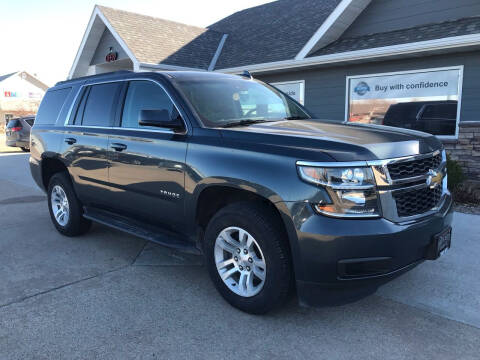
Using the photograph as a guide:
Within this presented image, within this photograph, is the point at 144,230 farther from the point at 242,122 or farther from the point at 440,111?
the point at 440,111

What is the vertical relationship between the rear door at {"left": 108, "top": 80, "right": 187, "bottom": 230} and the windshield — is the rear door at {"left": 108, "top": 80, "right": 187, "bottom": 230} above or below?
below

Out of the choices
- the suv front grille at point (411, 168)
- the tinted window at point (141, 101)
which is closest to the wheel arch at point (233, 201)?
the suv front grille at point (411, 168)

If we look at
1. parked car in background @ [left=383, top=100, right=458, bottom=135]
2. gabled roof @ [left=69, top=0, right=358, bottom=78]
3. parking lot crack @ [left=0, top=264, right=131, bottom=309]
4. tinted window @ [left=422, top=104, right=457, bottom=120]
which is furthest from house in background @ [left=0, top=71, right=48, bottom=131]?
parking lot crack @ [left=0, top=264, right=131, bottom=309]

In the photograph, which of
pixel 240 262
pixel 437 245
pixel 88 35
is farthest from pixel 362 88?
pixel 88 35

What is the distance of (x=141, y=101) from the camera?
13.7 feet

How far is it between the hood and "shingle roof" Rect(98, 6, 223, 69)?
408 inches

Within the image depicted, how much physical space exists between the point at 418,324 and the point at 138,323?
213 centimetres

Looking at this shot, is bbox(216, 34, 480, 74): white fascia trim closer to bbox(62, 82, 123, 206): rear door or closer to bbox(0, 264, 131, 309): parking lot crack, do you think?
bbox(62, 82, 123, 206): rear door

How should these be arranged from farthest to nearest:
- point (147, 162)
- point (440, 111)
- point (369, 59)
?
point (369, 59) < point (440, 111) < point (147, 162)

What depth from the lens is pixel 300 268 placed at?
2.82 meters

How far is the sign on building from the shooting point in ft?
28.0

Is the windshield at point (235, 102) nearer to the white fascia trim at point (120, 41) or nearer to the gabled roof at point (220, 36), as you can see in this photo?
the gabled roof at point (220, 36)

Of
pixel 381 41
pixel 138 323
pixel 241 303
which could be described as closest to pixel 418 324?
pixel 241 303

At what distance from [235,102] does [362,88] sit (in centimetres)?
680
